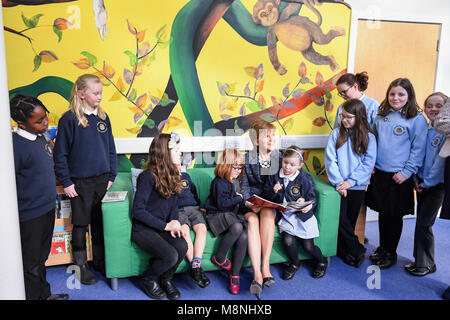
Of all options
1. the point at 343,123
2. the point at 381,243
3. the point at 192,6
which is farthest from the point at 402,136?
the point at 192,6

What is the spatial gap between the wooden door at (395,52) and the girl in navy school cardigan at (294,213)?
1405 mm

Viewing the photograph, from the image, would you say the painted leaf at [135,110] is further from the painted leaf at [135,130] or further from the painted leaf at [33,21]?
the painted leaf at [33,21]

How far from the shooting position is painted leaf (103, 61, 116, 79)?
294 centimetres

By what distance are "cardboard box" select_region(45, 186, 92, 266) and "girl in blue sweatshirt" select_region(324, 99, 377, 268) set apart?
1892 mm

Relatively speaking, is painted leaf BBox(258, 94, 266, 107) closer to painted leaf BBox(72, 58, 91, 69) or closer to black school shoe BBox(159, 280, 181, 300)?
painted leaf BBox(72, 58, 91, 69)

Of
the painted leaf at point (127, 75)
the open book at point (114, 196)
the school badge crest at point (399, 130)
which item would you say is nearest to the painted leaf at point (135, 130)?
the painted leaf at point (127, 75)

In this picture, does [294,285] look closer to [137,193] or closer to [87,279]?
[137,193]

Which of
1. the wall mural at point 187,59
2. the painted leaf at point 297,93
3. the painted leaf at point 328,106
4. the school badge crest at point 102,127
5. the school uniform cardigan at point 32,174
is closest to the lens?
the school uniform cardigan at point 32,174

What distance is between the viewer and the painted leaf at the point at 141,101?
306cm

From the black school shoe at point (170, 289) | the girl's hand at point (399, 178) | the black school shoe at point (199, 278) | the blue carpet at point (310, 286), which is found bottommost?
the blue carpet at point (310, 286)

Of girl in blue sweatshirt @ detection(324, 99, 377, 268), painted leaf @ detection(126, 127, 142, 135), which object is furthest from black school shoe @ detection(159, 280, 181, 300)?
girl in blue sweatshirt @ detection(324, 99, 377, 268)

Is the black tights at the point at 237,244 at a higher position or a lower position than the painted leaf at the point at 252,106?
lower

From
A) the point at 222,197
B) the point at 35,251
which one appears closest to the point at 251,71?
the point at 222,197

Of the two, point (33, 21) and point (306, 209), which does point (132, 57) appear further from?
point (306, 209)
